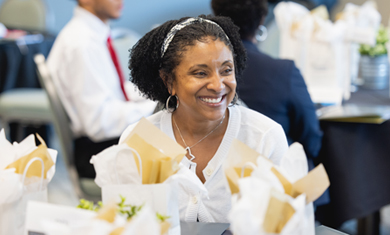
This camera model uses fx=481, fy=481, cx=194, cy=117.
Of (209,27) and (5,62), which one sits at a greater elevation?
(209,27)

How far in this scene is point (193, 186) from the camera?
A: 3.64 ft

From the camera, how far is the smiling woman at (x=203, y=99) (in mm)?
1489

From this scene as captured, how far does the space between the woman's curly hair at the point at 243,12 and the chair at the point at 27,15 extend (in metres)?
3.25

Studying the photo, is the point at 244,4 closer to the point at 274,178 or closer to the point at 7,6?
the point at 274,178

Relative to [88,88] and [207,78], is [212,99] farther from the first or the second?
[88,88]

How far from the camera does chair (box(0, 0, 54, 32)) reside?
5.12 m

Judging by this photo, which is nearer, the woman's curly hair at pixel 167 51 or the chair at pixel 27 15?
the woman's curly hair at pixel 167 51

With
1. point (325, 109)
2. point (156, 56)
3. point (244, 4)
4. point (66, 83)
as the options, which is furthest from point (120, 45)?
point (156, 56)

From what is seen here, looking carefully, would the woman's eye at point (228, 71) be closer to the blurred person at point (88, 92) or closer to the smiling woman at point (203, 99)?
the smiling woman at point (203, 99)

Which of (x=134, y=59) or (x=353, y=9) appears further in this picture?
(x=353, y=9)

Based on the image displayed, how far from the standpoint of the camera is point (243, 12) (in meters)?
2.30

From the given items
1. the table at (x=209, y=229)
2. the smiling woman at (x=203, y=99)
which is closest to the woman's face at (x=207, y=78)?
the smiling woman at (x=203, y=99)

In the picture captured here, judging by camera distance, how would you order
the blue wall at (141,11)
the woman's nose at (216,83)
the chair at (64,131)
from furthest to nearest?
the blue wall at (141,11)
the chair at (64,131)
the woman's nose at (216,83)

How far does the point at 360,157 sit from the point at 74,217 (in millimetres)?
1677
